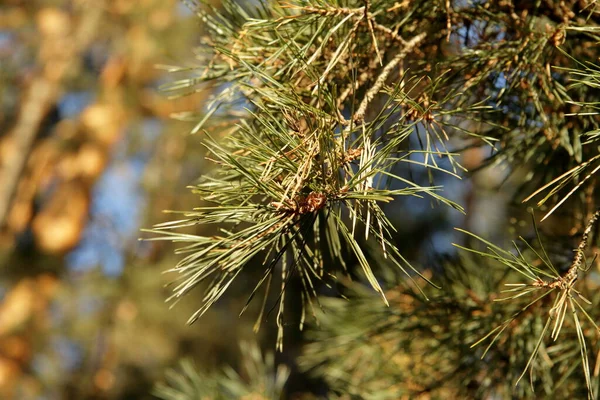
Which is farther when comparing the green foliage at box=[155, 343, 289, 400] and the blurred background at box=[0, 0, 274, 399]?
the blurred background at box=[0, 0, 274, 399]

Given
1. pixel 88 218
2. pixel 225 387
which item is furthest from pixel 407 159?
pixel 88 218

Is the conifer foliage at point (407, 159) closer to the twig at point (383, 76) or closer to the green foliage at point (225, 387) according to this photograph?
the twig at point (383, 76)

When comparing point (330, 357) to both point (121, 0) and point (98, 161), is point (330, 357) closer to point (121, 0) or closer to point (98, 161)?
point (98, 161)

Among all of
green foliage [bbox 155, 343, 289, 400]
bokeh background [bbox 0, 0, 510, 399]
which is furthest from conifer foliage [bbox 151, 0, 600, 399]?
bokeh background [bbox 0, 0, 510, 399]

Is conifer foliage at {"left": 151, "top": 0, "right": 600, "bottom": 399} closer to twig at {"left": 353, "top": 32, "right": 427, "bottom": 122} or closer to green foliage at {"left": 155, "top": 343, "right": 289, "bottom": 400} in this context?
twig at {"left": 353, "top": 32, "right": 427, "bottom": 122}

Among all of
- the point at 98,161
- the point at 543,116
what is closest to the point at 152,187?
the point at 98,161

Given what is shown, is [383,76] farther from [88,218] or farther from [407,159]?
[88,218]

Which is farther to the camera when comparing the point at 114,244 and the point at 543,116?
the point at 114,244
